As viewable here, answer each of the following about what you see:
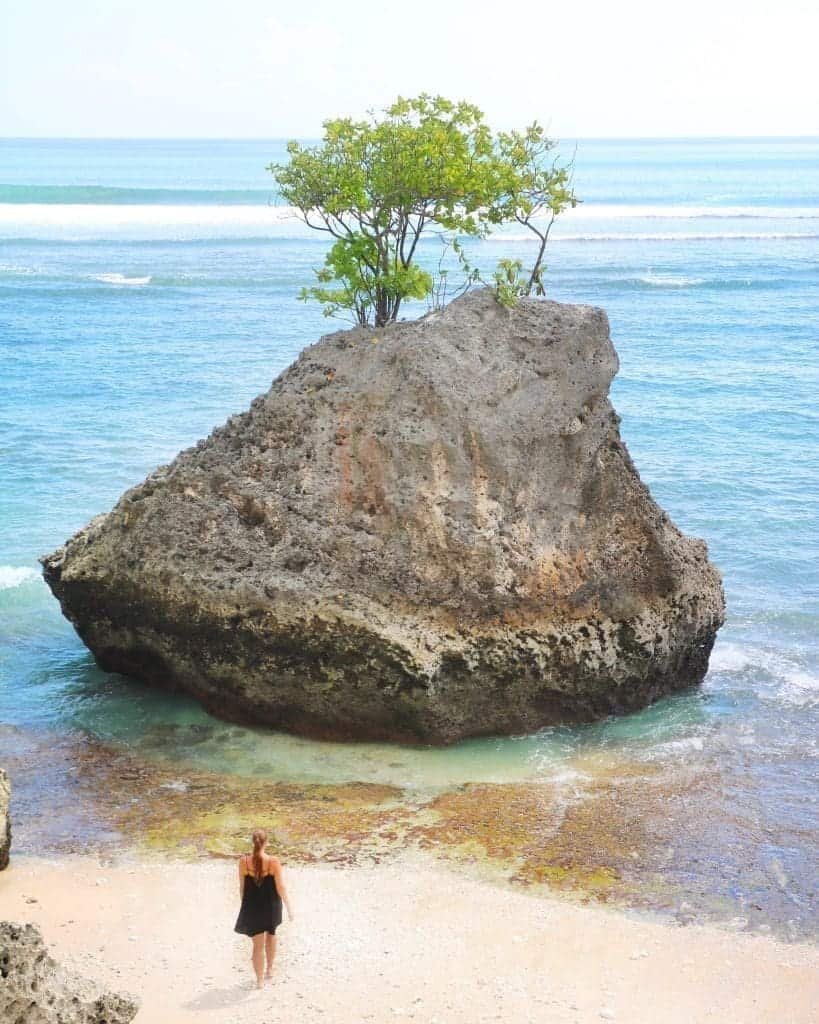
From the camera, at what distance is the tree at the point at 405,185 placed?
Result: 677 inches

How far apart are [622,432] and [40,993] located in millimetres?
24752

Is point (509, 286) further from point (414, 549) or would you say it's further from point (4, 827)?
point (4, 827)

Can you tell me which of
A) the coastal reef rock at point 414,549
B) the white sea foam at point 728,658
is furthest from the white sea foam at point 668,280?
the coastal reef rock at point 414,549

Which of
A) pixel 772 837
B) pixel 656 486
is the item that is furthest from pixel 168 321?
pixel 772 837

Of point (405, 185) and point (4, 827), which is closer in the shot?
point (4, 827)

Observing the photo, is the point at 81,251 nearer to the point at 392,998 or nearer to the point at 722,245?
the point at 722,245

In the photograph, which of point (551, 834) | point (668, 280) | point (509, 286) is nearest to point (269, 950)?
point (551, 834)

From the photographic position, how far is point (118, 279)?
175 feet

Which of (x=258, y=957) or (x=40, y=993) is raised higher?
(x=40, y=993)

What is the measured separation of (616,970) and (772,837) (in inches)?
139

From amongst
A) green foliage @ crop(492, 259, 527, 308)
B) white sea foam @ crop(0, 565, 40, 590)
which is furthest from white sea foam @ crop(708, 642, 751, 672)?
white sea foam @ crop(0, 565, 40, 590)

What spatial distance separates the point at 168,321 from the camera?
4550 centimetres

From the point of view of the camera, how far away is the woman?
11.3 meters

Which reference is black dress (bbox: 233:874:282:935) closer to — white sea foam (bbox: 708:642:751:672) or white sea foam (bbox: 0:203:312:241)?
white sea foam (bbox: 708:642:751:672)
